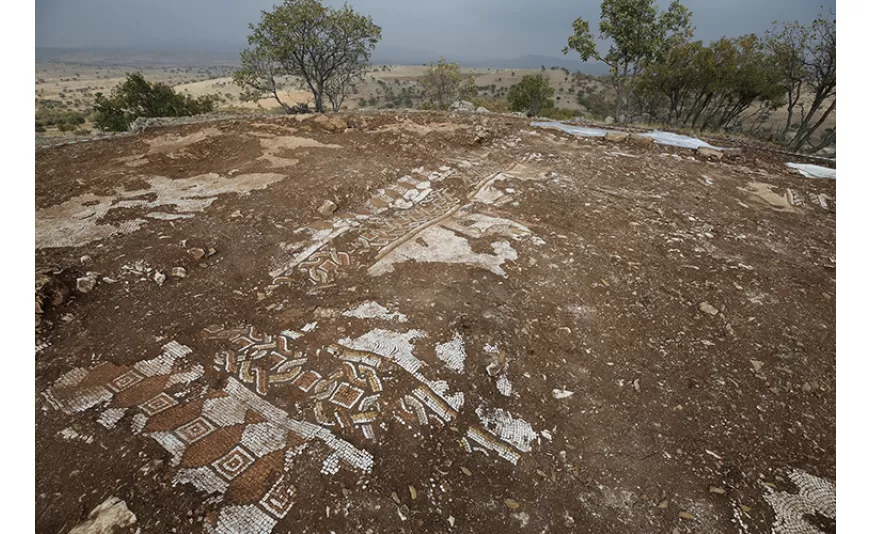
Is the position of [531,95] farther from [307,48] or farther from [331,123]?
[331,123]

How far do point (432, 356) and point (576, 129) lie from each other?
937 cm

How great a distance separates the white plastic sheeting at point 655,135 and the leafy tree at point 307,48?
970 cm

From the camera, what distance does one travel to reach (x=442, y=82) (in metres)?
22.7

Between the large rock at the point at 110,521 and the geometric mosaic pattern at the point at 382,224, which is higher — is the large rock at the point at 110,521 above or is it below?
below

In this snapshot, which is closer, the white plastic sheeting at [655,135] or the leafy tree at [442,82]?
the white plastic sheeting at [655,135]

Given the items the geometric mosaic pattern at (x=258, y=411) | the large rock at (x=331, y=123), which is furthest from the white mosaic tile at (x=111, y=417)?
the large rock at (x=331, y=123)

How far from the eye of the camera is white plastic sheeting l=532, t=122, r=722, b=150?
9.25 meters

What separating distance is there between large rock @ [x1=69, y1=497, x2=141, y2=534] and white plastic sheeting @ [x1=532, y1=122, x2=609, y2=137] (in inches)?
431

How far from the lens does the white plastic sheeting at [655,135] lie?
9250 millimetres

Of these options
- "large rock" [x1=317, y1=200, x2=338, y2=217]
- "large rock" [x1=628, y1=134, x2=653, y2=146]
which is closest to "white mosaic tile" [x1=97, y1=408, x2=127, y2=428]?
"large rock" [x1=317, y1=200, x2=338, y2=217]

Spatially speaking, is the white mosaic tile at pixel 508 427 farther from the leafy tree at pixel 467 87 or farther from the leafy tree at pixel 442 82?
→ the leafy tree at pixel 467 87

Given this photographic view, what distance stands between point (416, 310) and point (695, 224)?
4.84 metres

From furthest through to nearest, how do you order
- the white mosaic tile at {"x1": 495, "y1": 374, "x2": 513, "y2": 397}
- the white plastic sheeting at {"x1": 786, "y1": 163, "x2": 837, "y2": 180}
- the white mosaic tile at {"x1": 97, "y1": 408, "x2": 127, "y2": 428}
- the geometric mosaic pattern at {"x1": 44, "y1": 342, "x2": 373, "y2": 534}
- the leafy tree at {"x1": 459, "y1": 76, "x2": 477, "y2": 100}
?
the leafy tree at {"x1": 459, "y1": 76, "x2": 477, "y2": 100} < the white plastic sheeting at {"x1": 786, "y1": 163, "x2": 837, "y2": 180} < the white mosaic tile at {"x1": 495, "y1": 374, "x2": 513, "y2": 397} < the white mosaic tile at {"x1": 97, "y1": 408, "x2": 127, "y2": 428} < the geometric mosaic pattern at {"x1": 44, "y1": 342, "x2": 373, "y2": 534}

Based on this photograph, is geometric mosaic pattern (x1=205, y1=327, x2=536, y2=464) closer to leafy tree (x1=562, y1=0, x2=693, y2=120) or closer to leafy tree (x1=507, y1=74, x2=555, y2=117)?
leafy tree (x1=562, y1=0, x2=693, y2=120)
